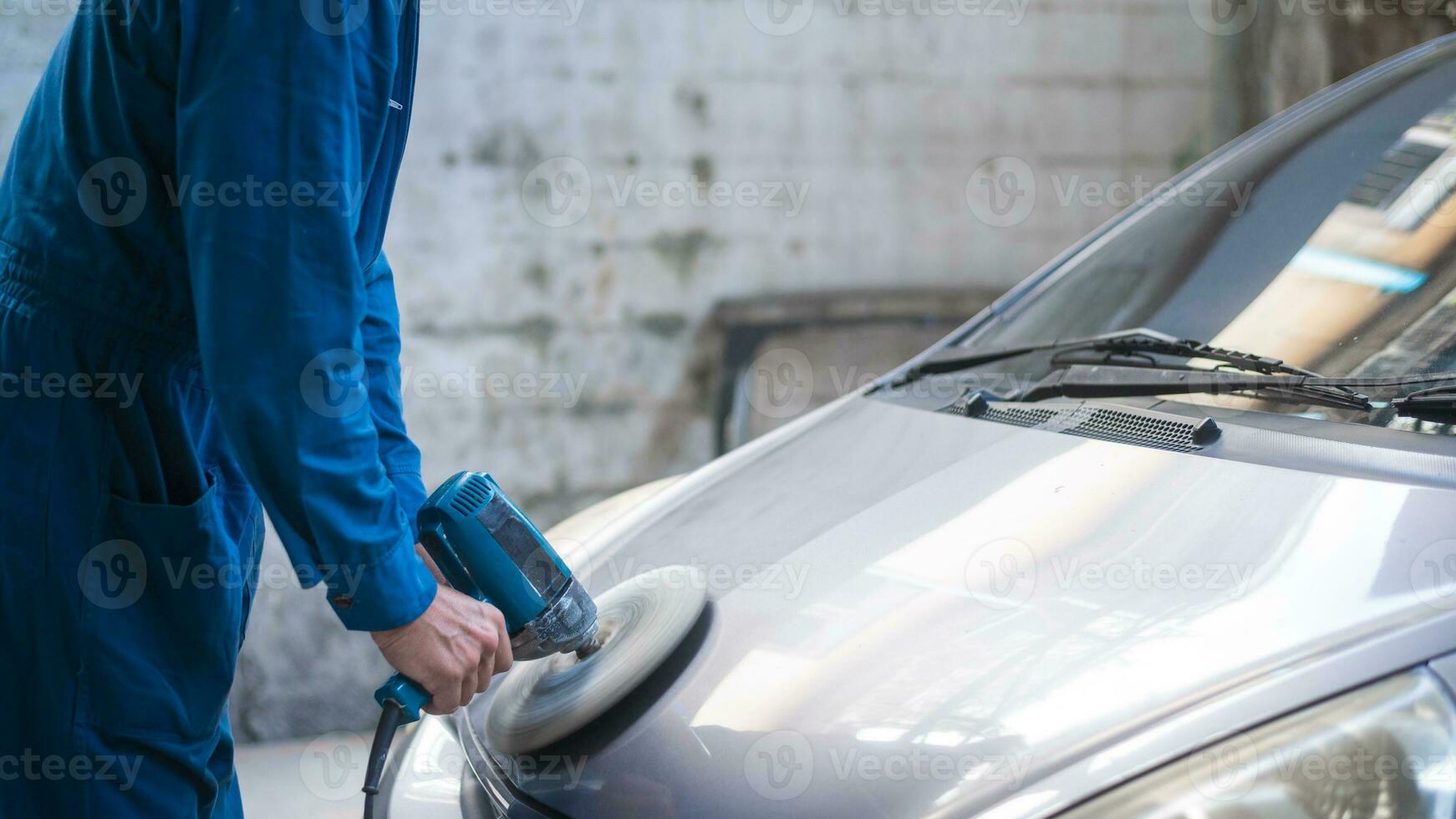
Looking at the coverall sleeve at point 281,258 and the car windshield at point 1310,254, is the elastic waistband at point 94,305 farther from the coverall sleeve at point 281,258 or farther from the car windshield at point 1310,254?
the car windshield at point 1310,254

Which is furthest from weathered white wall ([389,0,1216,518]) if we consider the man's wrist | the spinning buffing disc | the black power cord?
the man's wrist

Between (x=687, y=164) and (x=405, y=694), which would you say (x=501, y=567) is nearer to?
(x=405, y=694)

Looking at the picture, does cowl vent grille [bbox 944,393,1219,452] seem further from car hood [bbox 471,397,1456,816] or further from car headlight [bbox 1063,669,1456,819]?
car headlight [bbox 1063,669,1456,819]

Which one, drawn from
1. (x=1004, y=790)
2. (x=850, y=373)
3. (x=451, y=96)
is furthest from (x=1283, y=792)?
(x=451, y=96)

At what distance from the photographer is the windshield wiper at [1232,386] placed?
1.38 meters

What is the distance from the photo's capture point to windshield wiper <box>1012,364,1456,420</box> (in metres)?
1.38

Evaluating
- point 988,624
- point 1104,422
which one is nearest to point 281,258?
point 988,624

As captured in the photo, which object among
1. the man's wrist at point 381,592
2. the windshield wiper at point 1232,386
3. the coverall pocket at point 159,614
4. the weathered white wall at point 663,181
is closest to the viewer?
the man's wrist at point 381,592

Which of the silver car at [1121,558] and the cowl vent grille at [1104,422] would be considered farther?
the cowl vent grille at [1104,422]

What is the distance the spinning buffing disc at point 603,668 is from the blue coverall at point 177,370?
22 centimetres

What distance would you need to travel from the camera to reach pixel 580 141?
338cm

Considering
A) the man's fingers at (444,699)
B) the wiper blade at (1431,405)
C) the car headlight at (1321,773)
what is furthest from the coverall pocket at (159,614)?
the wiper blade at (1431,405)

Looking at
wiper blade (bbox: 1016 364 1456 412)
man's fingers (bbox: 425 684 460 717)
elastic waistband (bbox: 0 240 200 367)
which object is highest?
elastic waistband (bbox: 0 240 200 367)

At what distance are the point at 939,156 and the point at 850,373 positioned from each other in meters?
0.77
